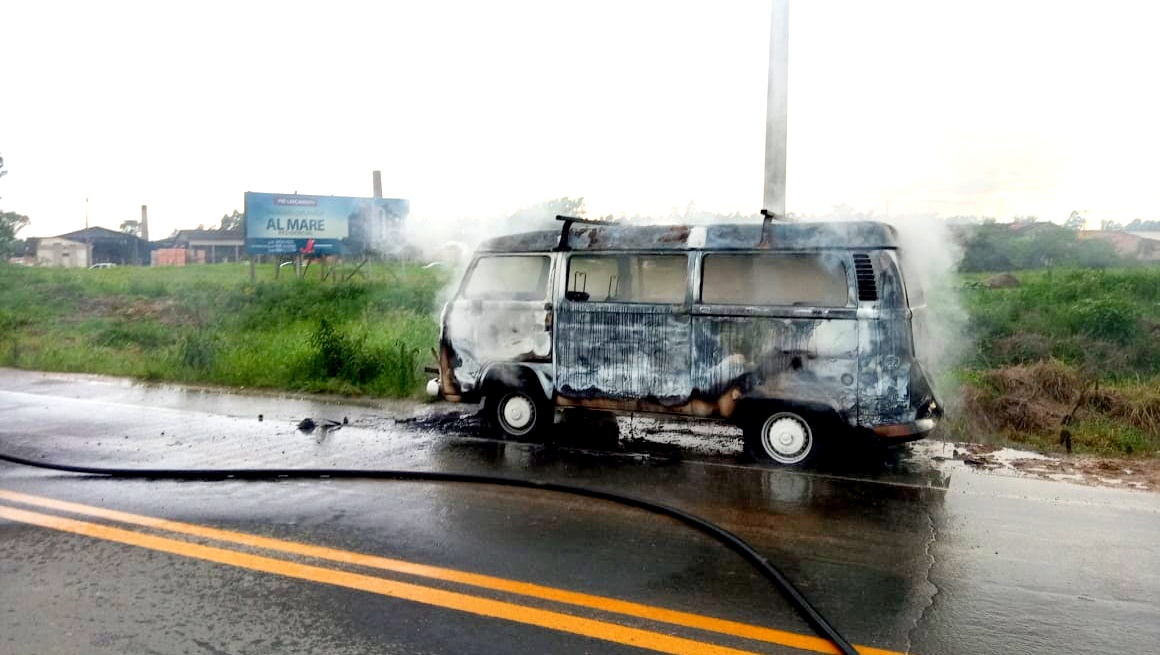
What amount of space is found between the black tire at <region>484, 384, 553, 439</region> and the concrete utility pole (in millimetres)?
3421

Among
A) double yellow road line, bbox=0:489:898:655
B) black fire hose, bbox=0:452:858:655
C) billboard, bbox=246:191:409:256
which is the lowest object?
double yellow road line, bbox=0:489:898:655

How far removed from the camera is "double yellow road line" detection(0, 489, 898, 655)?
3.65 m

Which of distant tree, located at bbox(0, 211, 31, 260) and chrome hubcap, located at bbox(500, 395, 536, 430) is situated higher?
distant tree, located at bbox(0, 211, 31, 260)

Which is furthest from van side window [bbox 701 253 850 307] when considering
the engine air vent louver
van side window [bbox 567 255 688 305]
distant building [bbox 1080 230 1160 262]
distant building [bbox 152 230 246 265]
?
distant building [bbox 152 230 246 265]

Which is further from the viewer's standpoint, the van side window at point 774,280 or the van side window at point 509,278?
the van side window at point 509,278

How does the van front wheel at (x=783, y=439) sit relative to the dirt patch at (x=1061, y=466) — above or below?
above

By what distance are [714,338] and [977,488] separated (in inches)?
89.0

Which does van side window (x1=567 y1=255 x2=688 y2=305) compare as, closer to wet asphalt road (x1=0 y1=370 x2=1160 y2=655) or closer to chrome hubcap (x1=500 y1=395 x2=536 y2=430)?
chrome hubcap (x1=500 y1=395 x2=536 y2=430)

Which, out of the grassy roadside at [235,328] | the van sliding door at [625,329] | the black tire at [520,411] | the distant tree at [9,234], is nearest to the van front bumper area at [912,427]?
the van sliding door at [625,329]

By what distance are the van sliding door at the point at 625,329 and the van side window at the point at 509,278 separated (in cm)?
32

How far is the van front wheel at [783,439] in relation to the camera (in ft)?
22.4

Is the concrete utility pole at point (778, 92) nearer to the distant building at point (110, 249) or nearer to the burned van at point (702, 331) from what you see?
the burned van at point (702, 331)

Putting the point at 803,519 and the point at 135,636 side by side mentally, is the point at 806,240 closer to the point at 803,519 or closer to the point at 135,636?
the point at 803,519

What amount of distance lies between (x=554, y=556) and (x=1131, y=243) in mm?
15574
